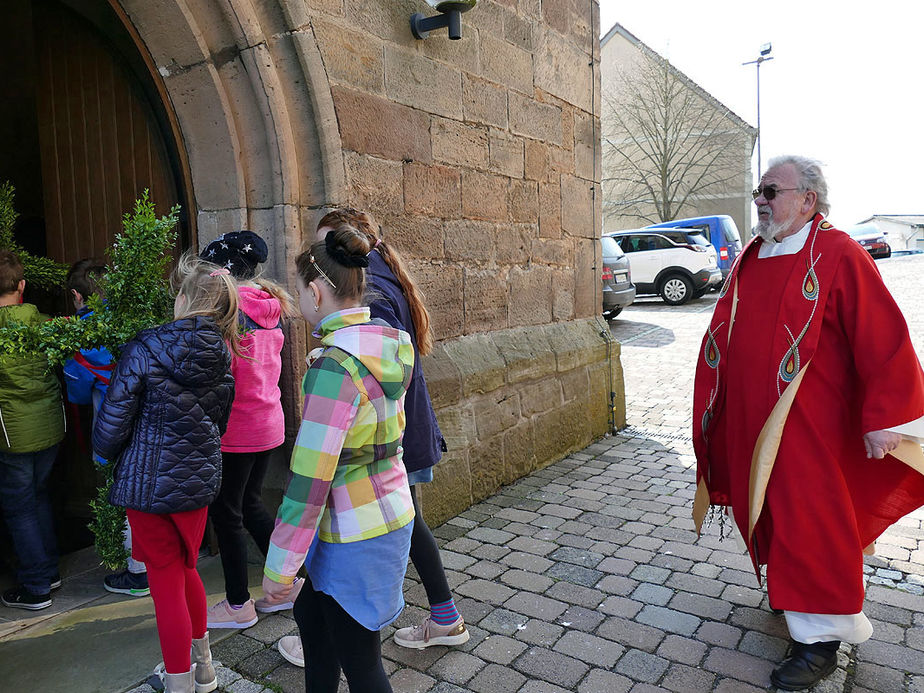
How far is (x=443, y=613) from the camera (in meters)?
2.85

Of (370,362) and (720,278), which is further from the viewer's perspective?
(720,278)

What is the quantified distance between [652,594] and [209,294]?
225cm

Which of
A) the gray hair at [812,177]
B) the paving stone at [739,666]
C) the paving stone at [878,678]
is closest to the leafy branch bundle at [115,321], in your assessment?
the paving stone at [739,666]

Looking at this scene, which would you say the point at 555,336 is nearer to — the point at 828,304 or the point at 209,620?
the point at 828,304

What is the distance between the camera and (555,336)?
5.55m

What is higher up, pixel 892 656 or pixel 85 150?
pixel 85 150

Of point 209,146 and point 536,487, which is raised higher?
point 209,146

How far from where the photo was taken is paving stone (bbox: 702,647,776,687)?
2.67 metres

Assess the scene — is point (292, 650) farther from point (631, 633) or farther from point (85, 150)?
point (85, 150)

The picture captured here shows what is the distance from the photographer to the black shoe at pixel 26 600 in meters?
3.24

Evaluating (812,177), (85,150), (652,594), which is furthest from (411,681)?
(85,150)

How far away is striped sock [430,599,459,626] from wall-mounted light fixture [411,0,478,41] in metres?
2.81

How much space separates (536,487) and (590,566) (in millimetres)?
1266

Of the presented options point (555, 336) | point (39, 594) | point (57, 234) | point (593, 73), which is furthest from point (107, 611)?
point (593, 73)
